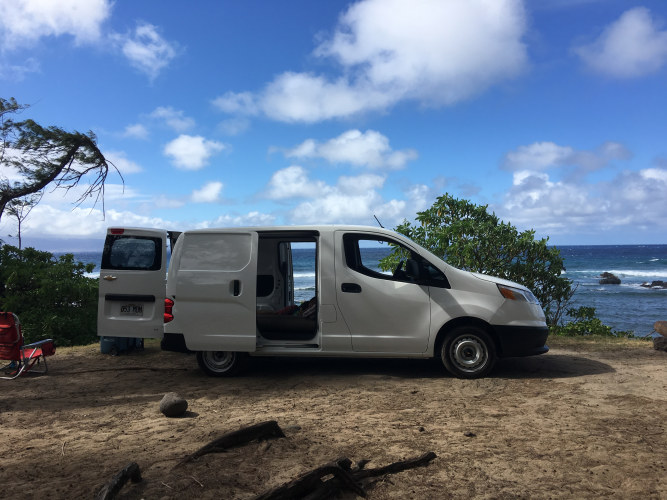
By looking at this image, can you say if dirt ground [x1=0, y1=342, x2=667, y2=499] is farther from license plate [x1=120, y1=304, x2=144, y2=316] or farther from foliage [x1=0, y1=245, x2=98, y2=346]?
foliage [x1=0, y1=245, x2=98, y2=346]

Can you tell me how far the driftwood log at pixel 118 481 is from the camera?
320cm

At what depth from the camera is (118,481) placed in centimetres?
331

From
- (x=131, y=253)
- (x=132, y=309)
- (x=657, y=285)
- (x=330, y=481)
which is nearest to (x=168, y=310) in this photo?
(x=132, y=309)

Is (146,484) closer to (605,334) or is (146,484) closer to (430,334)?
(430,334)

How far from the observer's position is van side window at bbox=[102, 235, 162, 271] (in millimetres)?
7902

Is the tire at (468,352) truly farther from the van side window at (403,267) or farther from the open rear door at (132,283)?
the open rear door at (132,283)

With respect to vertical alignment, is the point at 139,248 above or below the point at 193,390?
above

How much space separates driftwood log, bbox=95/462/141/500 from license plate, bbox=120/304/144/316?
4.37 m

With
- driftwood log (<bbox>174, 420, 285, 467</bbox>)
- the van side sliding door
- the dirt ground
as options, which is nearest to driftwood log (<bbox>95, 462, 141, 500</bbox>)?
the dirt ground

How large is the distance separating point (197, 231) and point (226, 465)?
3900 mm

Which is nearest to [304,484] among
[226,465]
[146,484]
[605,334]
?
[226,465]

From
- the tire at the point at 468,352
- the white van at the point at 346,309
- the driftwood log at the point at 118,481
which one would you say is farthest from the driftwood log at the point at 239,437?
the tire at the point at 468,352

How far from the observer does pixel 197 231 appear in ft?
23.6

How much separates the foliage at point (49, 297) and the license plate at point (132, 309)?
16.5 feet
